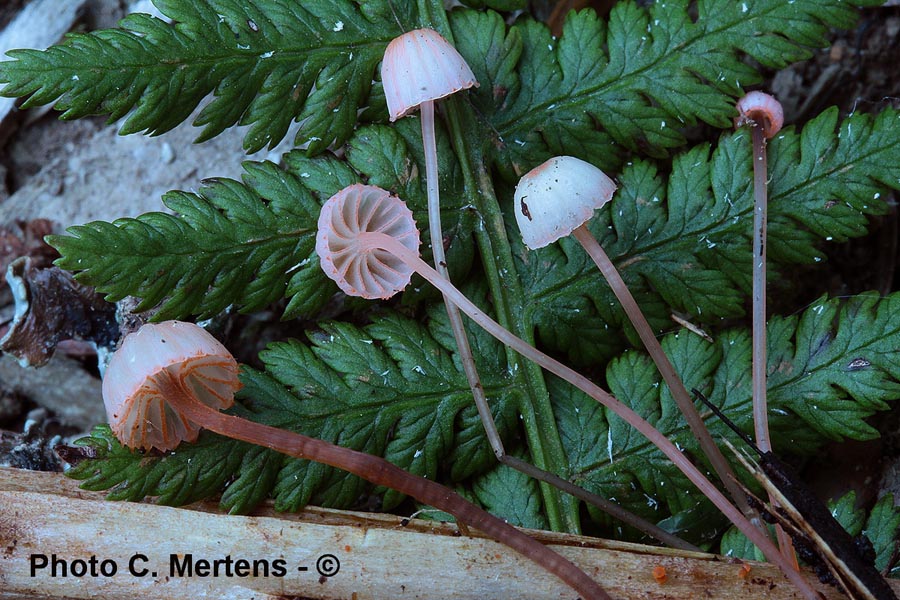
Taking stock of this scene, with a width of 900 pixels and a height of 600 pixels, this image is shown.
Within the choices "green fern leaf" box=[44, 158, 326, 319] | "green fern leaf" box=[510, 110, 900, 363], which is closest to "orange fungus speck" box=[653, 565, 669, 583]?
"green fern leaf" box=[510, 110, 900, 363]

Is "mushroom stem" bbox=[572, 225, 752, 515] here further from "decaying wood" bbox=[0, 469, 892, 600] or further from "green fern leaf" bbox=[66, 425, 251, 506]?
"green fern leaf" bbox=[66, 425, 251, 506]

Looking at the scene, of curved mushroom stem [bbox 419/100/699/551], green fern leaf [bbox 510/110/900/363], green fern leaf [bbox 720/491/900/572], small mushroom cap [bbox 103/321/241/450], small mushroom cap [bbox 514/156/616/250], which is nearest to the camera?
small mushroom cap [bbox 103/321/241/450]

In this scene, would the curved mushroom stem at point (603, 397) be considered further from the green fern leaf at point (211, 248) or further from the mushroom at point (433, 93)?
the green fern leaf at point (211, 248)

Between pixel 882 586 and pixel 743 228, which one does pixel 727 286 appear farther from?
pixel 882 586

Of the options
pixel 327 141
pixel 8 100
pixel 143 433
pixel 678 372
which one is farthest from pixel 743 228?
pixel 8 100

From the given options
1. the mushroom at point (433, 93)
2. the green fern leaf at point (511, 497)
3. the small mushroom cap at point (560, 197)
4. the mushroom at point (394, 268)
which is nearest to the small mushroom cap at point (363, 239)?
the mushroom at point (394, 268)

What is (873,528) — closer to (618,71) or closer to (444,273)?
(444,273)

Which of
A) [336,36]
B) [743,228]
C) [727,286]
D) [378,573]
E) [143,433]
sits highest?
[336,36]
